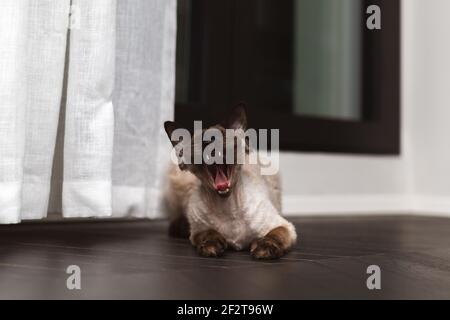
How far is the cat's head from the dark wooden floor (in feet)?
0.59

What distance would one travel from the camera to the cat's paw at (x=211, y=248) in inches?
53.2

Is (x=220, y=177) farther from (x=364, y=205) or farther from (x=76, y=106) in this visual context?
(x=364, y=205)

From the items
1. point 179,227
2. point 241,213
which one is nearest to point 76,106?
point 179,227

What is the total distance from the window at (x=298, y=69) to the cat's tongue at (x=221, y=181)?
3.06ft

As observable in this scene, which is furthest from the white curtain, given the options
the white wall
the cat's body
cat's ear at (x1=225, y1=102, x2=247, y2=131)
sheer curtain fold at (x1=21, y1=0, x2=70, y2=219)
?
the white wall

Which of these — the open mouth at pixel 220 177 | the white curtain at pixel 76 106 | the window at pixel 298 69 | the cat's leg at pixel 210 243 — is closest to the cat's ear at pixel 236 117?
the open mouth at pixel 220 177

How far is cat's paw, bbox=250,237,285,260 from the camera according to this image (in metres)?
1.31

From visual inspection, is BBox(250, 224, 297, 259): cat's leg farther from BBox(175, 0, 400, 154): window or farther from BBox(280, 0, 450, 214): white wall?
BBox(280, 0, 450, 214): white wall

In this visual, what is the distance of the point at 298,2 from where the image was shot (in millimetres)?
2975

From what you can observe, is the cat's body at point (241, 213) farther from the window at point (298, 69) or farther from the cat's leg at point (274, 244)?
the window at point (298, 69)
